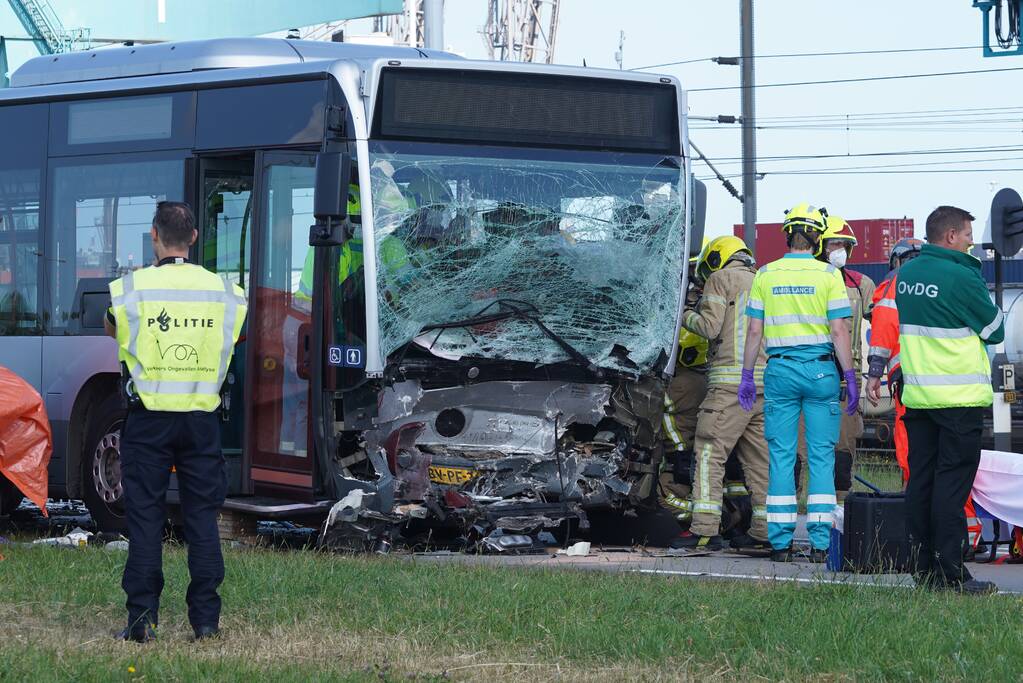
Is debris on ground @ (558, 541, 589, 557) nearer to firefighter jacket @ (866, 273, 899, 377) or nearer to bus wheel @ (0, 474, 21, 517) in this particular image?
firefighter jacket @ (866, 273, 899, 377)

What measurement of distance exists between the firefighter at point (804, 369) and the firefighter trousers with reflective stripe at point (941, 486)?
4.50ft

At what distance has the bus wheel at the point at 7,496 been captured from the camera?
12.3 meters

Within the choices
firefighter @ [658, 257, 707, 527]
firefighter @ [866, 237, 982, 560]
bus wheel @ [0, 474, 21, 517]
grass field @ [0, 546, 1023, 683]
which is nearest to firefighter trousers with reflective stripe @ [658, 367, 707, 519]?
firefighter @ [658, 257, 707, 527]

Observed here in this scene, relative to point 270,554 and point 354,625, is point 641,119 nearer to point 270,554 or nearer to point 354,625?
point 270,554

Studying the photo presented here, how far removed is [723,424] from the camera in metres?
10.7

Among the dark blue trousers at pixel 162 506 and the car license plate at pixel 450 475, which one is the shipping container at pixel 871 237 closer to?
the car license plate at pixel 450 475

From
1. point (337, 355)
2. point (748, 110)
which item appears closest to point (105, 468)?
point (337, 355)

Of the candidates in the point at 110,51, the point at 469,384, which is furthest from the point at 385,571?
the point at 110,51

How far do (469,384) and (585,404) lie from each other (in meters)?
0.80

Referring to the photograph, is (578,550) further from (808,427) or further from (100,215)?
(100,215)

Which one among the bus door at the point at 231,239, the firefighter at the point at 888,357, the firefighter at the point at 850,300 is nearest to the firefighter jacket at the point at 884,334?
the firefighter at the point at 888,357

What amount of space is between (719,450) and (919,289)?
2527 mm

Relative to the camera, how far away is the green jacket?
8375 mm

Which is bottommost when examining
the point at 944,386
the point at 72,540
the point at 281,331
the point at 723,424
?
the point at 72,540
